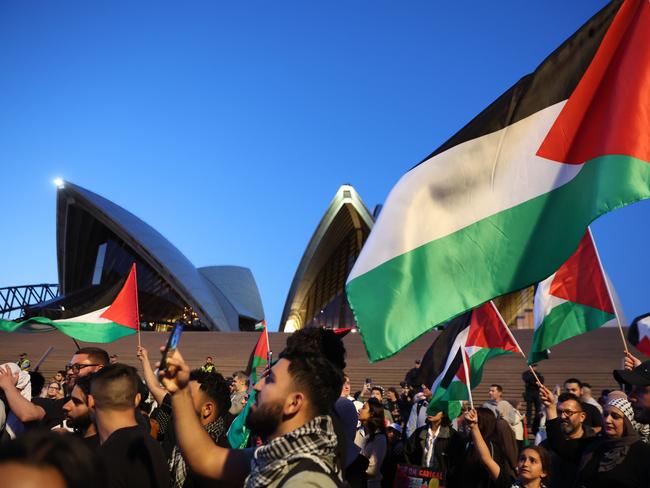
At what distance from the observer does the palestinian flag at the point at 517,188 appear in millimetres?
2500

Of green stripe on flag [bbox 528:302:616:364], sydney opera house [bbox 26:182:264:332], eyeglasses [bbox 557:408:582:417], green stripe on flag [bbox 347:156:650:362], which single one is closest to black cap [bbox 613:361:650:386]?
eyeglasses [bbox 557:408:582:417]

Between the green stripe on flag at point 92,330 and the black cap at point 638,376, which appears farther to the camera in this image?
the green stripe on flag at point 92,330

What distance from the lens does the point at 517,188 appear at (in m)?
2.63

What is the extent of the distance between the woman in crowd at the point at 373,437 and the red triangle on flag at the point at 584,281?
142 cm

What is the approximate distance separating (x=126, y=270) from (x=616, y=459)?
3581cm

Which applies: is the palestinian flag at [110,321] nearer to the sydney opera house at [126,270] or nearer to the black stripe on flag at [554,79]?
the black stripe on flag at [554,79]

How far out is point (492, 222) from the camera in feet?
8.59

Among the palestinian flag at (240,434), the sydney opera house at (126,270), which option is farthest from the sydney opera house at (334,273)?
the palestinian flag at (240,434)

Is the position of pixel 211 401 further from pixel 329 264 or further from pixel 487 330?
pixel 329 264

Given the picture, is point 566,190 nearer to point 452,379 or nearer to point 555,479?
point 555,479

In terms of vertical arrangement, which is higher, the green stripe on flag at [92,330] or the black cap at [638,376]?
the green stripe on flag at [92,330]

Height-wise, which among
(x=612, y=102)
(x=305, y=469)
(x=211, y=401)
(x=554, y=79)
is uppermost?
(x=554, y=79)

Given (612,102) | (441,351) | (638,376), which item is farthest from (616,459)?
(441,351)

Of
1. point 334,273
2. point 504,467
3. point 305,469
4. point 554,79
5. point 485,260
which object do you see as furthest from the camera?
point 334,273
